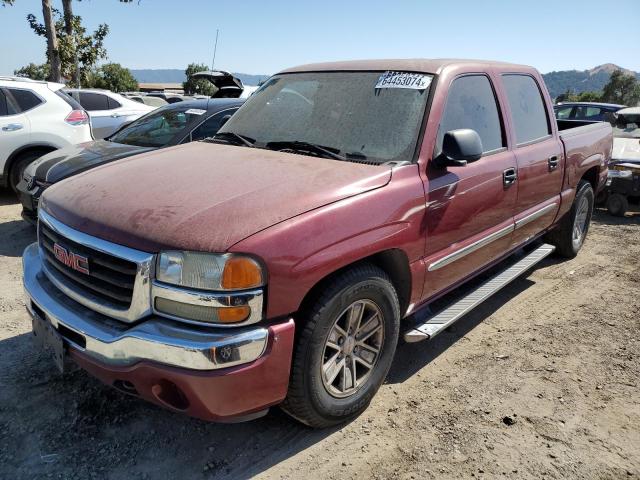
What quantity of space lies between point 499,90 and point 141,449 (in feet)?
10.9

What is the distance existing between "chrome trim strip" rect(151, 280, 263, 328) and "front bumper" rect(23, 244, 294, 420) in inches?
1.5

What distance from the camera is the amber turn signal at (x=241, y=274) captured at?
2129 millimetres

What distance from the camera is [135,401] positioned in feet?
9.72

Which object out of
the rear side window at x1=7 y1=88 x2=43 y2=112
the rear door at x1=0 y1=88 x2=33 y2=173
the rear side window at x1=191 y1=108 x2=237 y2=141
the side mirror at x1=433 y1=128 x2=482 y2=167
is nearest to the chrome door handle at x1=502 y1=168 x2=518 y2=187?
the side mirror at x1=433 y1=128 x2=482 y2=167

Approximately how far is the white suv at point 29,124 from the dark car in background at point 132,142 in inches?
55.4

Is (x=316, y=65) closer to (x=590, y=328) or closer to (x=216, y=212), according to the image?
(x=216, y=212)

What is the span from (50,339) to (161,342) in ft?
2.70

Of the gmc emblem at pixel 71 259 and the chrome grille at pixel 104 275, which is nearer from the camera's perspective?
the chrome grille at pixel 104 275

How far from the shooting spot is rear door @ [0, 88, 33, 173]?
7238 millimetres

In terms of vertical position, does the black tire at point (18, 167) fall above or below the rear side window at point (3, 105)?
below

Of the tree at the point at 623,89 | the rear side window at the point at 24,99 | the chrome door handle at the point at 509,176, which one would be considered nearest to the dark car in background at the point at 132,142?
the rear side window at the point at 24,99

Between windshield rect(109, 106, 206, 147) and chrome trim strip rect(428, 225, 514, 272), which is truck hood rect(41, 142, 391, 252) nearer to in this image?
chrome trim strip rect(428, 225, 514, 272)

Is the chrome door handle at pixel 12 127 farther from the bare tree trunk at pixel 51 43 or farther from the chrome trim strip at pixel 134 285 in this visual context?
the bare tree trunk at pixel 51 43

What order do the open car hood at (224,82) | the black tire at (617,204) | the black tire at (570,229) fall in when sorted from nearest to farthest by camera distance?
the black tire at (570,229), the black tire at (617,204), the open car hood at (224,82)
